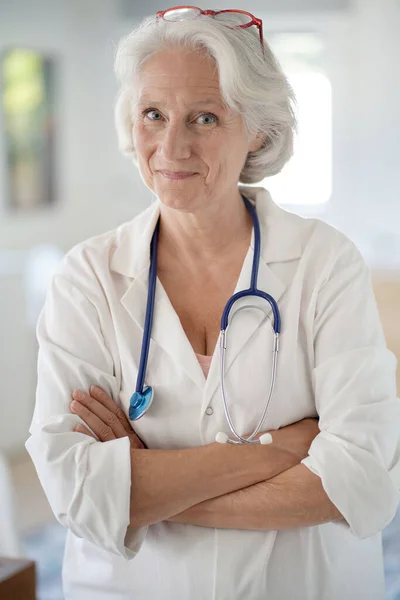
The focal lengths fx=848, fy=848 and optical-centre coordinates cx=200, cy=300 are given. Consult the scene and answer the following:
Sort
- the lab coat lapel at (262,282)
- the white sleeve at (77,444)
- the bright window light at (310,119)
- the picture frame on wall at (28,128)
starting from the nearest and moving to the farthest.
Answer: the white sleeve at (77,444) → the lab coat lapel at (262,282) → the picture frame on wall at (28,128) → the bright window light at (310,119)

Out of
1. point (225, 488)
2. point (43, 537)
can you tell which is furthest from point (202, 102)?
point (43, 537)

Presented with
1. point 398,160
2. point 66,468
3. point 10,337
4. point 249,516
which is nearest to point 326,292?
point 249,516

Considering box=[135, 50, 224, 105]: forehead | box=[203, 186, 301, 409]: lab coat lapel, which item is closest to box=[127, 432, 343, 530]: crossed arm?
box=[203, 186, 301, 409]: lab coat lapel

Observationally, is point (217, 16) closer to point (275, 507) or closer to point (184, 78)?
point (184, 78)

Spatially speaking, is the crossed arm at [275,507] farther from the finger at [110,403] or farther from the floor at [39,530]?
the floor at [39,530]

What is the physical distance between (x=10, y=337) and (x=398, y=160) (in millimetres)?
2679

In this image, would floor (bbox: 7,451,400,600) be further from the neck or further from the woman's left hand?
the neck

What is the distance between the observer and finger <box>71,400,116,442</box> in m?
1.40

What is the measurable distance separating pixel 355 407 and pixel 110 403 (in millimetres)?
409

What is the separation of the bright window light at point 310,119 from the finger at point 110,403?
4.05 m

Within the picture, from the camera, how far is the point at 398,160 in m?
5.25

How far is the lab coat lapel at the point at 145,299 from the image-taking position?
1451 millimetres

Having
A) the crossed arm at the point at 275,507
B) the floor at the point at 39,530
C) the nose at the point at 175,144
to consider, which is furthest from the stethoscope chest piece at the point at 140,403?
the floor at the point at 39,530

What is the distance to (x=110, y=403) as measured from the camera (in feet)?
4.72
